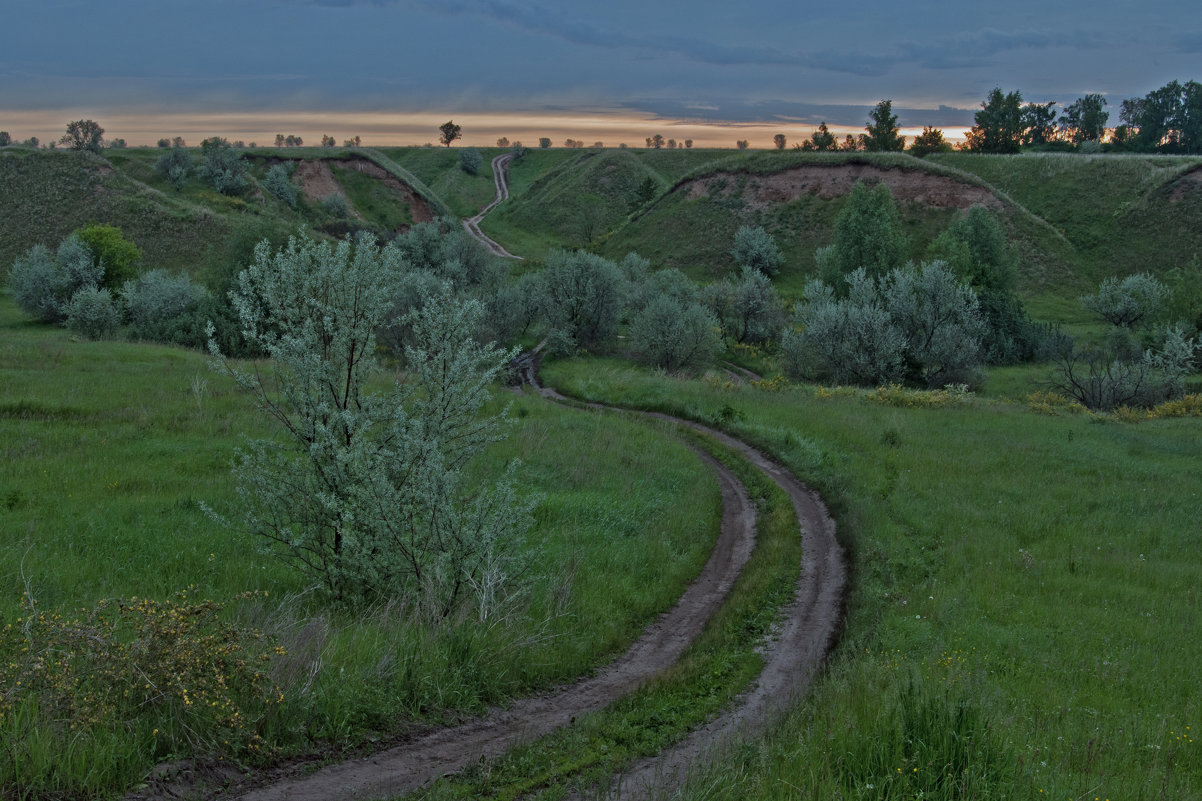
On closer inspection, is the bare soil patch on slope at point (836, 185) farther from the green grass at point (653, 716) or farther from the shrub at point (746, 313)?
the green grass at point (653, 716)

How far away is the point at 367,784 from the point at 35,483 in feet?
31.0

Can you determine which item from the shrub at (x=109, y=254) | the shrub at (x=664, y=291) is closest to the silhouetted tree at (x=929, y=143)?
the shrub at (x=664, y=291)

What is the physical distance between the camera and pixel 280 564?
9383 mm

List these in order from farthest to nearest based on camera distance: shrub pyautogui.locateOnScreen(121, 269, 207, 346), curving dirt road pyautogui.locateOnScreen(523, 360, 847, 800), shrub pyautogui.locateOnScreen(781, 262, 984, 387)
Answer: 1. shrub pyautogui.locateOnScreen(121, 269, 207, 346)
2. shrub pyautogui.locateOnScreen(781, 262, 984, 387)
3. curving dirt road pyautogui.locateOnScreen(523, 360, 847, 800)

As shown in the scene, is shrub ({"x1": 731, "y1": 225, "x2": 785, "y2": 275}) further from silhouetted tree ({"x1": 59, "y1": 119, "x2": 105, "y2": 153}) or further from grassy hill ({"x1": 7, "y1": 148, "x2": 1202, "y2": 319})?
silhouetted tree ({"x1": 59, "y1": 119, "x2": 105, "y2": 153})

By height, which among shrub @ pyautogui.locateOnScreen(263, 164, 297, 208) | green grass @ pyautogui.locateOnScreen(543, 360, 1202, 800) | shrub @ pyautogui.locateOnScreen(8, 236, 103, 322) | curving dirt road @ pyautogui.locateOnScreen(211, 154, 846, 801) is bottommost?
curving dirt road @ pyautogui.locateOnScreen(211, 154, 846, 801)

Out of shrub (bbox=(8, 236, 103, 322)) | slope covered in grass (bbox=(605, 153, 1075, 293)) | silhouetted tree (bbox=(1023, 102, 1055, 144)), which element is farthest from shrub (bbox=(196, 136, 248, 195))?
silhouetted tree (bbox=(1023, 102, 1055, 144))

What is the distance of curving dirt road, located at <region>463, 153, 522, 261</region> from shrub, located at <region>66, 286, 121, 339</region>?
3333 cm

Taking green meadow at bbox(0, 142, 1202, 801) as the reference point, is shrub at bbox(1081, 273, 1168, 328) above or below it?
above

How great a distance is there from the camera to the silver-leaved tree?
26.1 ft

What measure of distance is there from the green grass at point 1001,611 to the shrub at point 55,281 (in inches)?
1492

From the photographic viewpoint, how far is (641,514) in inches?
514

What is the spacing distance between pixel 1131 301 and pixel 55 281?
6248 cm

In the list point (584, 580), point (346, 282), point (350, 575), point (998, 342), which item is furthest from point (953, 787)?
point (998, 342)
